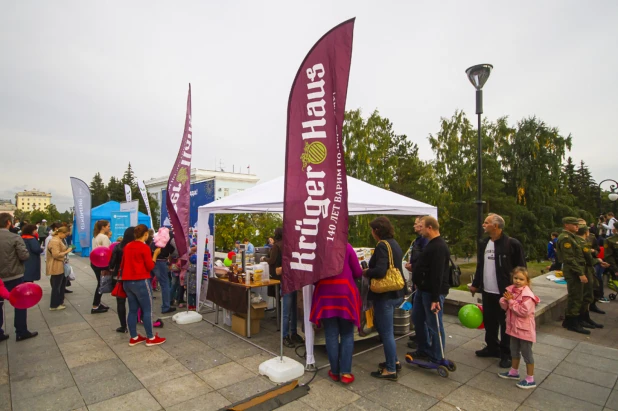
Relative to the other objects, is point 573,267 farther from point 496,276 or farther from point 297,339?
point 297,339

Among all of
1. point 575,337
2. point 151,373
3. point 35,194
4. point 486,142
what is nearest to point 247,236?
point 151,373

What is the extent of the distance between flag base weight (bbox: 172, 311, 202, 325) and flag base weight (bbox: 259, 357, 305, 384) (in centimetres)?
248

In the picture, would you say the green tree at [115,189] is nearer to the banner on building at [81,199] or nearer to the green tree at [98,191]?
the green tree at [98,191]

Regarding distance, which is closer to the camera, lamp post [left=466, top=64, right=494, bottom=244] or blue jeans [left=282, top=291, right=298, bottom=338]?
blue jeans [left=282, top=291, right=298, bottom=338]

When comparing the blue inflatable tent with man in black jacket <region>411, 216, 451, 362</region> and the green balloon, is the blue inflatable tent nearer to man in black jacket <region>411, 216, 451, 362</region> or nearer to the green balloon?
man in black jacket <region>411, 216, 451, 362</region>

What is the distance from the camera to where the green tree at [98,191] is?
5412 cm

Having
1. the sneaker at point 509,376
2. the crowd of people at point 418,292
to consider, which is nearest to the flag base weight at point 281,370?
the crowd of people at point 418,292

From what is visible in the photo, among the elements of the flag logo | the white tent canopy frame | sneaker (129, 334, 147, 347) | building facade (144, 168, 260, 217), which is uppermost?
building facade (144, 168, 260, 217)

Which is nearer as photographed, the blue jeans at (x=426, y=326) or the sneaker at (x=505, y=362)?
the blue jeans at (x=426, y=326)

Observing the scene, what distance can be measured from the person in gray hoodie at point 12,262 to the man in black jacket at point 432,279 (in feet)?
18.3

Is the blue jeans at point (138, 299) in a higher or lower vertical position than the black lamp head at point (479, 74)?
lower

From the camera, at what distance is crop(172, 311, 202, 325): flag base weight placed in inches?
223

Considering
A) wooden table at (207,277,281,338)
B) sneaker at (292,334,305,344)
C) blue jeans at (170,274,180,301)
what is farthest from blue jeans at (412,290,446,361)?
blue jeans at (170,274,180,301)

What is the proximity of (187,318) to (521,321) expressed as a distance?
4.98 m
